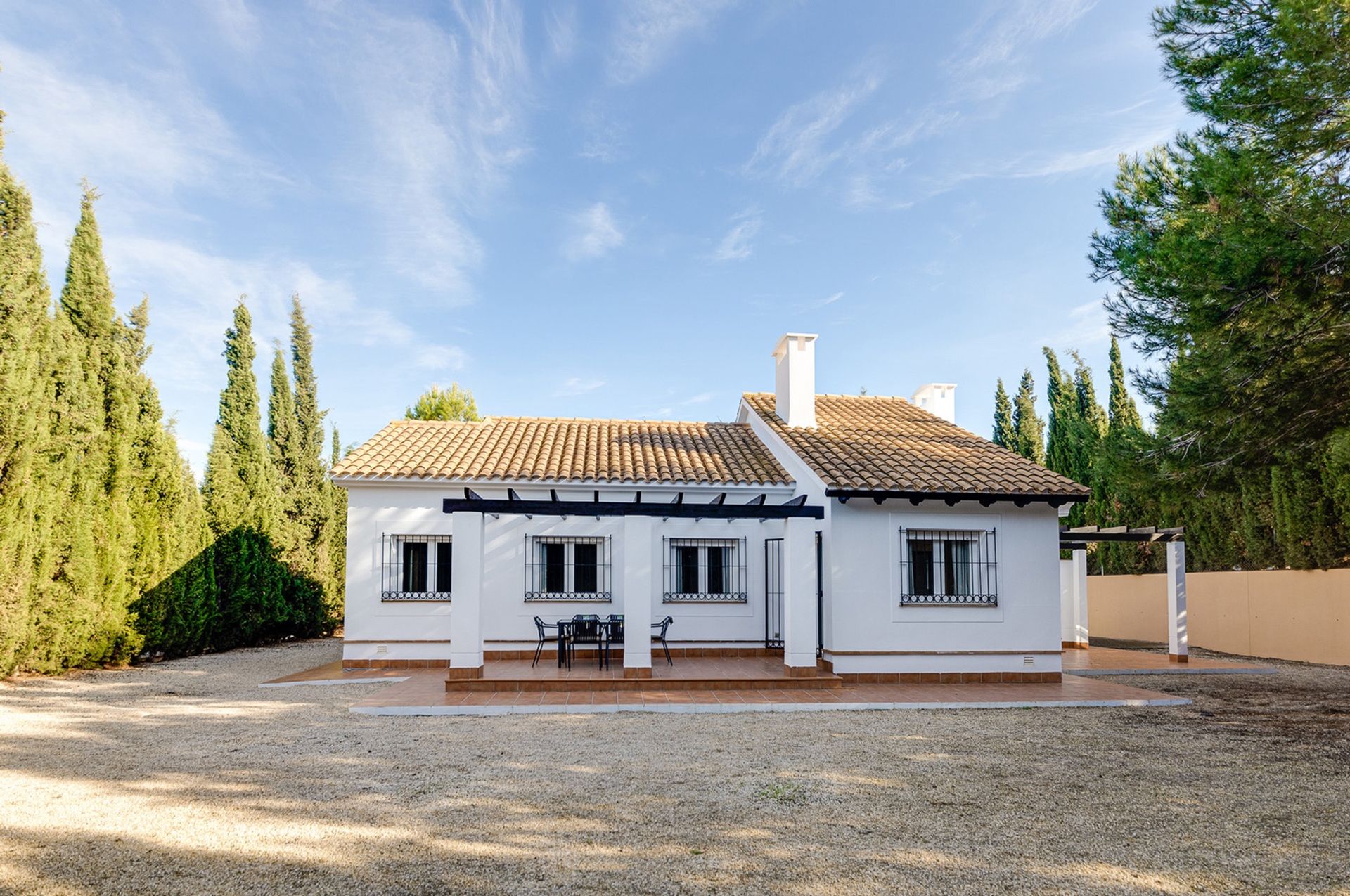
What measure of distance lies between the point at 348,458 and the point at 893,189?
14.5 m

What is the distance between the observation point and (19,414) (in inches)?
448

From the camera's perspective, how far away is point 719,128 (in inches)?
715

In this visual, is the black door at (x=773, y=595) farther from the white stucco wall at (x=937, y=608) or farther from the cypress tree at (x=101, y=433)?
the cypress tree at (x=101, y=433)

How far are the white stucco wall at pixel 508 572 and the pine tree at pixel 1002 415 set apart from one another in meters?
21.3

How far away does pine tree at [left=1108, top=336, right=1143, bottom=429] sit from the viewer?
23047 millimetres

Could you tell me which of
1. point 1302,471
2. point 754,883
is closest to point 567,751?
point 754,883

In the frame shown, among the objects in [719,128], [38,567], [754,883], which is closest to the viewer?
[754,883]

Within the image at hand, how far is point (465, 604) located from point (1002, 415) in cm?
2760

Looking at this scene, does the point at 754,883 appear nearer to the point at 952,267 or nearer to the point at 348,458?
the point at 348,458

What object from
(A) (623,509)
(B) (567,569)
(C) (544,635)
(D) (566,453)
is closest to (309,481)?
(D) (566,453)

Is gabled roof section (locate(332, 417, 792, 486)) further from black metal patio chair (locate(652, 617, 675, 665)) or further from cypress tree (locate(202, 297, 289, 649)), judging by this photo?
cypress tree (locate(202, 297, 289, 649))

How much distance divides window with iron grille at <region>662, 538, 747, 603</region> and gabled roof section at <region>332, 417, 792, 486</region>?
1179 mm

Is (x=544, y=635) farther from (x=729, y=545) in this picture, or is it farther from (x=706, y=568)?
(x=729, y=545)

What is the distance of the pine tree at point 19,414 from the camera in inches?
439
